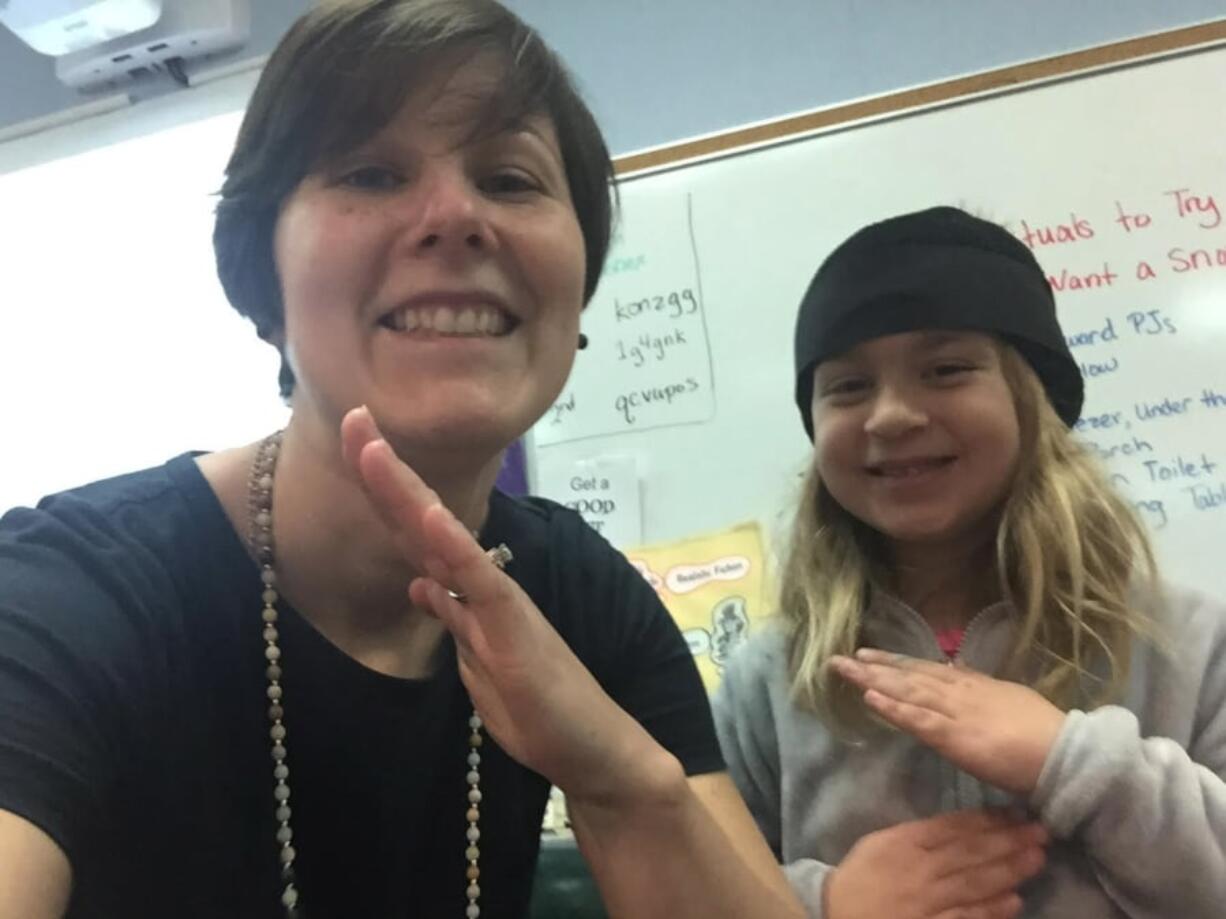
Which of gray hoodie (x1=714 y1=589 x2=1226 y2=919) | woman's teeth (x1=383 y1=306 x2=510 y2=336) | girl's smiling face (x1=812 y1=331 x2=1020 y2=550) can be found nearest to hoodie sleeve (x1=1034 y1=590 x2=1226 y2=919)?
gray hoodie (x1=714 y1=589 x2=1226 y2=919)

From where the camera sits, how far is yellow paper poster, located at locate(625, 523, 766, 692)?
1.61 m

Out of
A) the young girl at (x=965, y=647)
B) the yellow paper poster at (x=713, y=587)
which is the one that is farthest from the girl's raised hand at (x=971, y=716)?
the yellow paper poster at (x=713, y=587)

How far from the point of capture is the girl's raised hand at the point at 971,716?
0.90 metres

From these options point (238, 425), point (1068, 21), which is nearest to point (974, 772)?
point (1068, 21)

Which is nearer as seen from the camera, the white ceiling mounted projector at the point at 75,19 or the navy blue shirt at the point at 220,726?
the navy blue shirt at the point at 220,726

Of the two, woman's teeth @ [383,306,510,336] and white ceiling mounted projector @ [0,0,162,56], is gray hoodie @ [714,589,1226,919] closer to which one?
woman's teeth @ [383,306,510,336]

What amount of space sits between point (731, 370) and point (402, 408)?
977 mm

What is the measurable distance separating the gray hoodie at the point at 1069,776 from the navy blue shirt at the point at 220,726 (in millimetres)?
174

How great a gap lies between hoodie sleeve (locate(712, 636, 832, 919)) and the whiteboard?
1.53 ft

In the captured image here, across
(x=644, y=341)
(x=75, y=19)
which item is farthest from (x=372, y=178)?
(x=75, y=19)

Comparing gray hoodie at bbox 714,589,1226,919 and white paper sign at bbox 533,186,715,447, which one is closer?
gray hoodie at bbox 714,589,1226,919

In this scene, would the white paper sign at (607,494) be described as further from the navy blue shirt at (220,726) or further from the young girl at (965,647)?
the navy blue shirt at (220,726)

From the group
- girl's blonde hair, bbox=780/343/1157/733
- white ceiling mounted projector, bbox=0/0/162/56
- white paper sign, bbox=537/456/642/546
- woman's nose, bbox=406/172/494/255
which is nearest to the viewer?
woman's nose, bbox=406/172/494/255

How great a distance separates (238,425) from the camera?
2.18m
